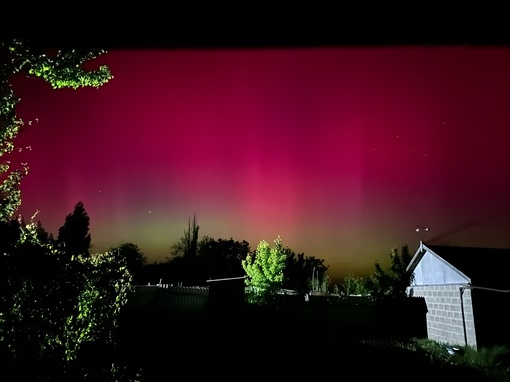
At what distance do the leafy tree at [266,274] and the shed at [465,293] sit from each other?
9.15m

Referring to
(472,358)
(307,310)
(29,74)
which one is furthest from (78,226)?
(472,358)

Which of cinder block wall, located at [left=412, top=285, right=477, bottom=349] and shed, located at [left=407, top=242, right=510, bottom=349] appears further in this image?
cinder block wall, located at [left=412, top=285, right=477, bottom=349]

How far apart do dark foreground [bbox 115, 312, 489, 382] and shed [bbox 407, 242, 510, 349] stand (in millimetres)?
3426

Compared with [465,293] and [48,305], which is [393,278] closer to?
[465,293]

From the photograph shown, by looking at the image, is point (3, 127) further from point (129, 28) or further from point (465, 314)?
point (465, 314)

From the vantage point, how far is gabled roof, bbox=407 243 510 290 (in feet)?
50.0

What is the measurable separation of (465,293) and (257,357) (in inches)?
396

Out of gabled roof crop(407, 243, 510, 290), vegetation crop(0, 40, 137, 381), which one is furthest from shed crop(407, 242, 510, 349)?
vegetation crop(0, 40, 137, 381)

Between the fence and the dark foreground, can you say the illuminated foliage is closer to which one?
the dark foreground

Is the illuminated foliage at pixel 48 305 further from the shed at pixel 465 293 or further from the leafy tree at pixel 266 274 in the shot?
the leafy tree at pixel 266 274

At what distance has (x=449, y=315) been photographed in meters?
16.7

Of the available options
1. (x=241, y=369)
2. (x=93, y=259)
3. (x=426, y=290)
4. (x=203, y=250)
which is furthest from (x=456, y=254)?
(x=203, y=250)

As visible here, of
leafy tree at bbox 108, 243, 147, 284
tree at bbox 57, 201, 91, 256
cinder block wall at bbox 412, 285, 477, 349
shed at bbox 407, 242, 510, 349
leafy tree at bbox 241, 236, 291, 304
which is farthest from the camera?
leafy tree at bbox 108, 243, 147, 284

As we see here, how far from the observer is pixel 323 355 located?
12.7 meters
